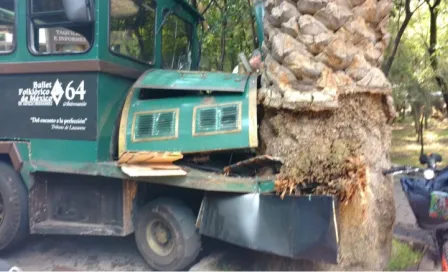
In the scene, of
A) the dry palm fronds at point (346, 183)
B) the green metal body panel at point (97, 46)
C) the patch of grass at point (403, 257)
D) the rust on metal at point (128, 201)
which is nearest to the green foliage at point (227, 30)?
the green metal body panel at point (97, 46)

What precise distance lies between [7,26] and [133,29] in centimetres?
124

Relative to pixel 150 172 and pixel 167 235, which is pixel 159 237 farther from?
pixel 150 172

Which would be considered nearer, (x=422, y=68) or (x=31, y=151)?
(x=31, y=151)

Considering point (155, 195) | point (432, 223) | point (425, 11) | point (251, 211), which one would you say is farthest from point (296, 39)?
point (425, 11)

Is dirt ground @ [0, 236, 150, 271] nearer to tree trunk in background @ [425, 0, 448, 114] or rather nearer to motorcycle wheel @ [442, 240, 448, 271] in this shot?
motorcycle wheel @ [442, 240, 448, 271]

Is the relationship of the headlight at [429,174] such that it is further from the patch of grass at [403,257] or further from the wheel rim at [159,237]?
the wheel rim at [159,237]

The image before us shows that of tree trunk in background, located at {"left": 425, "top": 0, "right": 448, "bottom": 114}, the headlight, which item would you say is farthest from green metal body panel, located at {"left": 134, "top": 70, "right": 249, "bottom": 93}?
tree trunk in background, located at {"left": 425, "top": 0, "right": 448, "bottom": 114}

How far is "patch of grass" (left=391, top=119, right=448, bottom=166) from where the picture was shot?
14555 millimetres

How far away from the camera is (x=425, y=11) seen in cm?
1573

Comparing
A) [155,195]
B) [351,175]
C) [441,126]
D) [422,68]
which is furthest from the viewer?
[441,126]

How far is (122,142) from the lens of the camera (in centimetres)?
419

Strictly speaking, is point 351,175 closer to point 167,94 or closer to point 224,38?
point 167,94

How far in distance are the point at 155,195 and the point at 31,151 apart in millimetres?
1281

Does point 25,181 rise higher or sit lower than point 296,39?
lower
